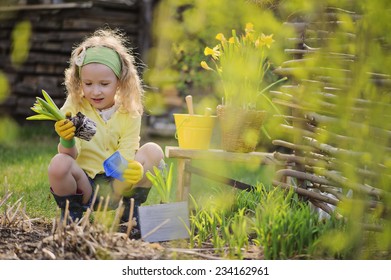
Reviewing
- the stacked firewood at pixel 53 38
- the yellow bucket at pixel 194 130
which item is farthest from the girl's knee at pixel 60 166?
the stacked firewood at pixel 53 38

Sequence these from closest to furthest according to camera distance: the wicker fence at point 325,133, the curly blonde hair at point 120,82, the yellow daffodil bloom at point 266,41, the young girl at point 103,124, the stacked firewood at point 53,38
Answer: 1. the wicker fence at point 325,133
2. the young girl at point 103,124
3. the curly blonde hair at point 120,82
4. the yellow daffodil bloom at point 266,41
5. the stacked firewood at point 53,38

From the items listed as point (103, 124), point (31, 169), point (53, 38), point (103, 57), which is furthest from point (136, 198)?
point (53, 38)

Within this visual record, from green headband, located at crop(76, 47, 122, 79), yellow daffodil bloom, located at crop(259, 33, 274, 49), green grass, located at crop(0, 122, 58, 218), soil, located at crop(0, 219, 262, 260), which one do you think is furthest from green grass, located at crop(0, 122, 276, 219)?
yellow daffodil bloom, located at crop(259, 33, 274, 49)

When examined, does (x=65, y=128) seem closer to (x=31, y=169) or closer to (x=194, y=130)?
(x=194, y=130)

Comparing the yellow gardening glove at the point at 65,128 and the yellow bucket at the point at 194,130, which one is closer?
the yellow gardening glove at the point at 65,128

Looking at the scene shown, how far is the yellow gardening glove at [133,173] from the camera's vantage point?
266 centimetres

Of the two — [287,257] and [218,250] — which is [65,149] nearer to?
[218,250]

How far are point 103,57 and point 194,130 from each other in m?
0.57

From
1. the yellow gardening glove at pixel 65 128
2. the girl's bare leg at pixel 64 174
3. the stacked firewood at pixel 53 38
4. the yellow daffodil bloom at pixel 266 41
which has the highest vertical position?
the stacked firewood at pixel 53 38

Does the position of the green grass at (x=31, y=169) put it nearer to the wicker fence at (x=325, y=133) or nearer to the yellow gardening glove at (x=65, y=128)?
the yellow gardening glove at (x=65, y=128)

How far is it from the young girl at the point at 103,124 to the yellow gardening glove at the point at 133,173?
0.02 metres

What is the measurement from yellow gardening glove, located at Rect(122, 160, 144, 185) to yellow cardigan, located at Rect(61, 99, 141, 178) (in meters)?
0.15
